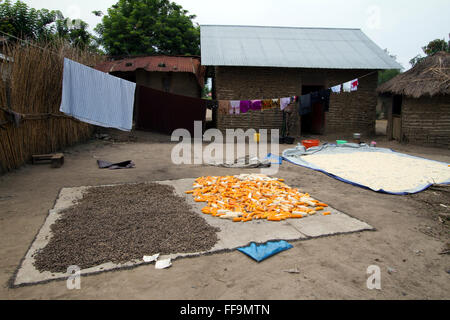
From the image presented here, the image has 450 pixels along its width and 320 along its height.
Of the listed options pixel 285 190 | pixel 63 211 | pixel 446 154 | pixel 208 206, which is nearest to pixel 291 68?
pixel 446 154

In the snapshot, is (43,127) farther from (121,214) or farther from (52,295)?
(52,295)

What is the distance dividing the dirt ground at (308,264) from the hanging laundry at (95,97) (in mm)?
1752

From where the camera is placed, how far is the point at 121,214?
4062 mm

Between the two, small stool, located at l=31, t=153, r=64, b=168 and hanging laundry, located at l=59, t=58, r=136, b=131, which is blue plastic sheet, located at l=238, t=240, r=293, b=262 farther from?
small stool, located at l=31, t=153, r=64, b=168

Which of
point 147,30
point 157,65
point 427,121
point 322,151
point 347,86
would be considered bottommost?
point 322,151

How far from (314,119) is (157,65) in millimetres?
7318

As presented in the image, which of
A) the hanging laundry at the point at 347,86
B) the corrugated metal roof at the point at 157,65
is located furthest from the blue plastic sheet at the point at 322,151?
the corrugated metal roof at the point at 157,65

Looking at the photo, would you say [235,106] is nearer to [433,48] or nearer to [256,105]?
[256,105]

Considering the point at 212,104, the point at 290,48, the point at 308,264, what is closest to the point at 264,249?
the point at 308,264

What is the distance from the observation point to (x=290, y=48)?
13.5 m

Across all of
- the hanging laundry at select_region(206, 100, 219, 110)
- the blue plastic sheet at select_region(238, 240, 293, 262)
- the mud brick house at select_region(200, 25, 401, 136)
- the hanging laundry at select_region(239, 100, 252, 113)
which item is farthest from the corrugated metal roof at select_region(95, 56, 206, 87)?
the blue plastic sheet at select_region(238, 240, 293, 262)

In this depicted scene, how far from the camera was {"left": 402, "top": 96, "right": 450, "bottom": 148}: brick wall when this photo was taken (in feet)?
34.1

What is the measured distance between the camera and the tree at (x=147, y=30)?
1817 cm

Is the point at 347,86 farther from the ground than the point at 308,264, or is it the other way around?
the point at 347,86
